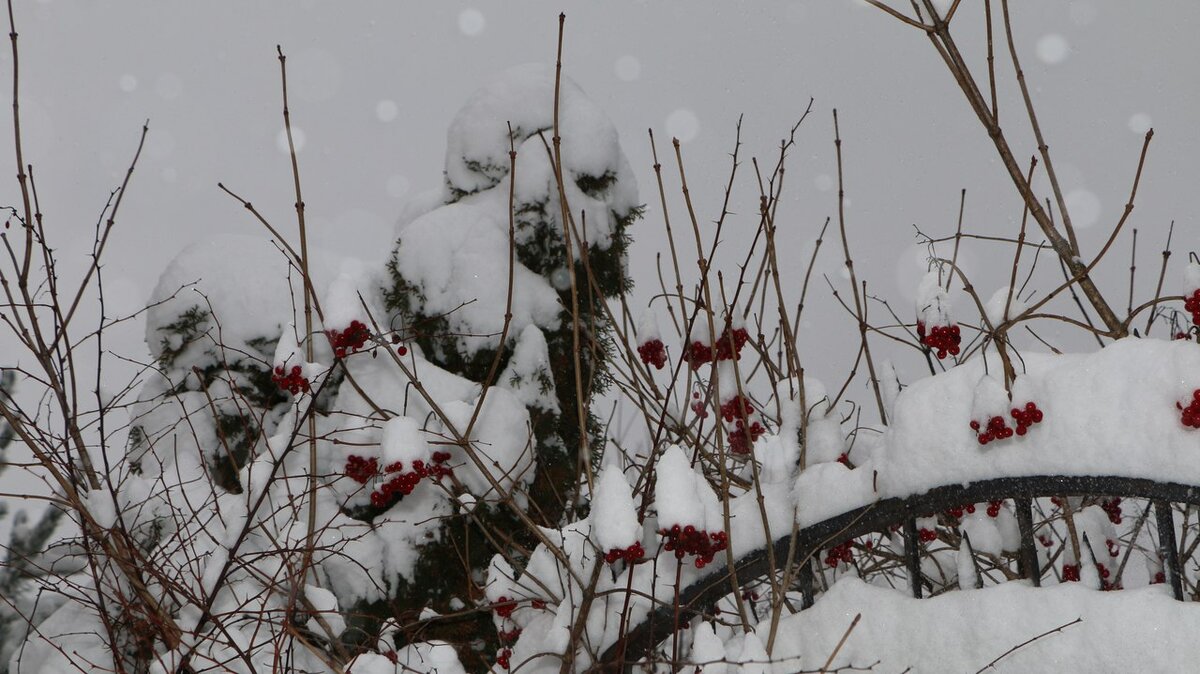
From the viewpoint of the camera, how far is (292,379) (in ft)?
8.40

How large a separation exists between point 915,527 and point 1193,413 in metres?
0.65

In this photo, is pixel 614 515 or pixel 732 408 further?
pixel 732 408

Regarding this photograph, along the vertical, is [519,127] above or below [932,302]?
above

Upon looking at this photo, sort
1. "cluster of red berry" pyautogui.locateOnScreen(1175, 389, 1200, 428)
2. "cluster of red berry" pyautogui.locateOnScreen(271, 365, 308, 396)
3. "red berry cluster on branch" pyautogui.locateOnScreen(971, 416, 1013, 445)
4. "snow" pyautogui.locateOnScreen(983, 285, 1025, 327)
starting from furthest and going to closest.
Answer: "cluster of red berry" pyautogui.locateOnScreen(271, 365, 308, 396) < "snow" pyautogui.locateOnScreen(983, 285, 1025, 327) < "red berry cluster on branch" pyautogui.locateOnScreen(971, 416, 1013, 445) < "cluster of red berry" pyautogui.locateOnScreen(1175, 389, 1200, 428)

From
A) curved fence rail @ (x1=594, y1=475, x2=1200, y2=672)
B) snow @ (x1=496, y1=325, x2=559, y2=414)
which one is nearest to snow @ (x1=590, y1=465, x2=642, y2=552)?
curved fence rail @ (x1=594, y1=475, x2=1200, y2=672)

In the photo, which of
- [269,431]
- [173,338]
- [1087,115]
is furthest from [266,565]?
[1087,115]

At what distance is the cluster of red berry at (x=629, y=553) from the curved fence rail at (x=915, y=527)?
0.50 feet

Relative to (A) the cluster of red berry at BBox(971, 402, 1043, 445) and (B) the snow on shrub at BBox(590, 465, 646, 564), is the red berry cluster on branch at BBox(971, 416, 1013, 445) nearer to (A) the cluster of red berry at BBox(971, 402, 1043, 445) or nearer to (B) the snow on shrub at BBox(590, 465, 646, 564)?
(A) the cluster of red berry at BBox(971, 402, 1043, 445)

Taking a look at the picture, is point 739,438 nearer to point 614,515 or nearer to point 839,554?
point 839,554

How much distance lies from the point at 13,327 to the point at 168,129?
67.1 m

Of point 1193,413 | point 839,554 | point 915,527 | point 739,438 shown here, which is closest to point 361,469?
point 739,438

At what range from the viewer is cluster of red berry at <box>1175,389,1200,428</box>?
144cm

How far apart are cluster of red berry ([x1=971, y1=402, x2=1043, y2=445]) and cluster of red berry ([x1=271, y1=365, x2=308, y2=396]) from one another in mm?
1940

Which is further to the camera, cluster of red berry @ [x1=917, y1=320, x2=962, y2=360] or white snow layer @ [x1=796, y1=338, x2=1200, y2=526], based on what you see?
cluster of red berry @ [x1=917, y1=320, x2=962, y2=360]
